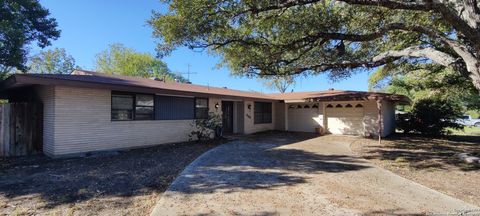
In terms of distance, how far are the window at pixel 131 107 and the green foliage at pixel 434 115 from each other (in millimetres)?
15563

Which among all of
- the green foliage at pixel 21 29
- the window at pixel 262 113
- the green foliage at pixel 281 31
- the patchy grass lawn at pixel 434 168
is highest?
the green foliage at pixel 21 29

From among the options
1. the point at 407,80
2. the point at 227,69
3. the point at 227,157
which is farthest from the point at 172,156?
the point at 407,80

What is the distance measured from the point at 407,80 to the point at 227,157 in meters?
12.9

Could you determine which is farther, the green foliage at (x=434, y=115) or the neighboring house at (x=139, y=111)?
the green foliage at (x=434, y=115)

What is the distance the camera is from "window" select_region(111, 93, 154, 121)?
9.68 m

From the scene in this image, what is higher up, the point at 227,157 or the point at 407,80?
the point at 407,80

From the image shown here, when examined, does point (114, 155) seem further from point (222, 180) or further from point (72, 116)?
point (222, 180)

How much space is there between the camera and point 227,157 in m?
8.38

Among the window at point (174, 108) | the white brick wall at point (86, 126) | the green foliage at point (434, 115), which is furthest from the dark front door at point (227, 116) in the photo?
the green foliage at point (434, 115)

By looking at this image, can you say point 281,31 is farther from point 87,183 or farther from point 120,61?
point 120,61

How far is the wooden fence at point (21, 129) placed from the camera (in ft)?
27.3

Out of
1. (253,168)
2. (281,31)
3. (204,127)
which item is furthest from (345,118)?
(253,168)

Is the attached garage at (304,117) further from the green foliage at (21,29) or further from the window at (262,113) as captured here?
the green foliage at (21,29)

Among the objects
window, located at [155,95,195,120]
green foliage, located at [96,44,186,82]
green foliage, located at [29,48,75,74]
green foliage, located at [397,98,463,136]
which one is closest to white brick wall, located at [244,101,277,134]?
window, located at [155,95,195,120]
